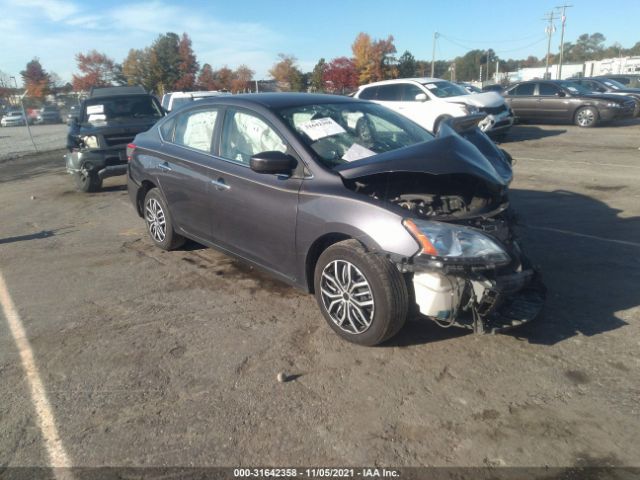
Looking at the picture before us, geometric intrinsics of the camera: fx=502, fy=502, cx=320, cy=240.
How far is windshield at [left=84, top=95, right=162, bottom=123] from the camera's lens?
9.98m

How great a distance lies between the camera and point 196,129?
5035 millimetres

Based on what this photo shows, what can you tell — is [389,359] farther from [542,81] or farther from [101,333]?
[542,81]

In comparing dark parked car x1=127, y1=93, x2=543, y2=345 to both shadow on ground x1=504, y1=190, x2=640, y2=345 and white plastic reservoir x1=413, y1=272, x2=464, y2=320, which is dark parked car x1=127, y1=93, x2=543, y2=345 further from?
shadow on ground x1=504, y1=190, x2=640, y2=345

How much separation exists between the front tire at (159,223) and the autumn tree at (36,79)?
68855mm

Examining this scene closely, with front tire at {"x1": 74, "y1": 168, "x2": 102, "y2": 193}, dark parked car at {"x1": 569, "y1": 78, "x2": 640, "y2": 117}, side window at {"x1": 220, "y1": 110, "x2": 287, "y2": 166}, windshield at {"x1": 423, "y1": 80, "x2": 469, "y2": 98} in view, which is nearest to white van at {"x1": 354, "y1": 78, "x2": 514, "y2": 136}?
windshield at {"x1": 423, "y1": 80, "x2": 469, "y2": 98}

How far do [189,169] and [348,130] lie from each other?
165cm

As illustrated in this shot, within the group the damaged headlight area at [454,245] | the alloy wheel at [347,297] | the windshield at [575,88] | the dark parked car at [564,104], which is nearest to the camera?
the damaged headlight area at [454,245]

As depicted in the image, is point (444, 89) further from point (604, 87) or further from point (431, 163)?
point (431, 163)

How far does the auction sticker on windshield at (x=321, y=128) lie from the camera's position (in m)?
4.03

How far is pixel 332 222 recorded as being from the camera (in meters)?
3.52

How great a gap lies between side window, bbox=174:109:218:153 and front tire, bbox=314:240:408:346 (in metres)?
1.91

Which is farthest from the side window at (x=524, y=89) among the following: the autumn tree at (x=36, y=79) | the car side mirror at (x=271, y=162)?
the autumn tree at (x=36, y=79)

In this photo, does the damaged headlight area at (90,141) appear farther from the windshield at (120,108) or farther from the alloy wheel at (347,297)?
the alloy wheel at (347,297)

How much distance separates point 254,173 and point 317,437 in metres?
2.24
